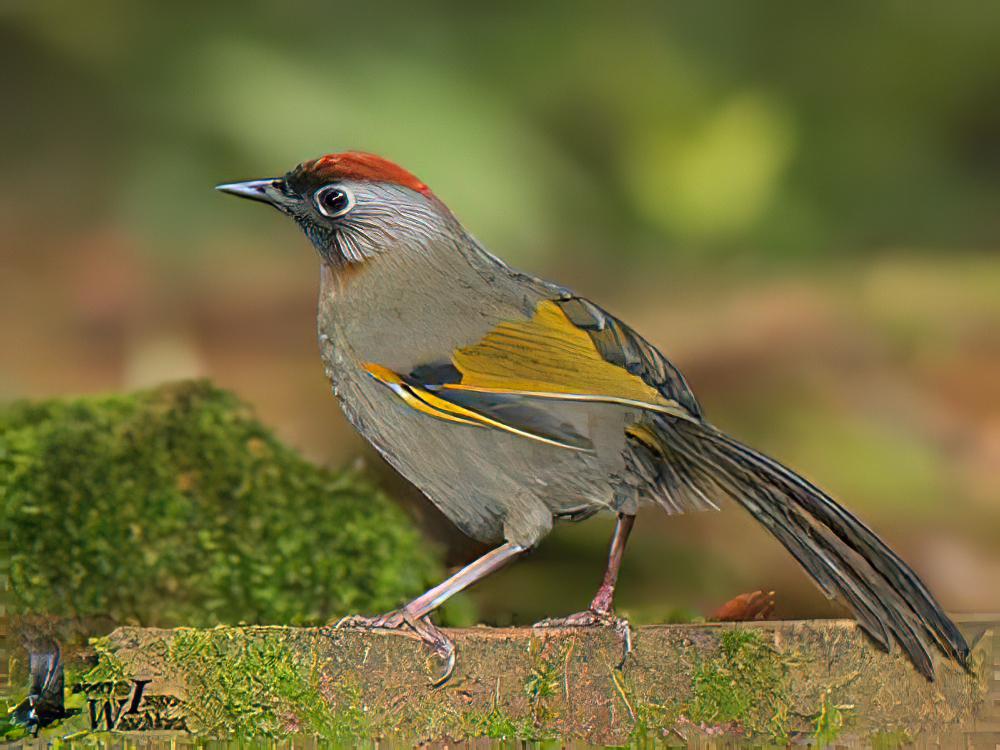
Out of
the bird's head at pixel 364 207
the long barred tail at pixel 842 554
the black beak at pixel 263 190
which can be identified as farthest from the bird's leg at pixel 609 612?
the black beak at pixel 263 190

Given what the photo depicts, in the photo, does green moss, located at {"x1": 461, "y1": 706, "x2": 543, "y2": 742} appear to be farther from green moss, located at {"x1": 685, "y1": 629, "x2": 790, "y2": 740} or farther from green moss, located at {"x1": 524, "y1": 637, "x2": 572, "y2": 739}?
green moss, located at {"x1": 685, "y1": 629, "x2": 790, "y2": 740}

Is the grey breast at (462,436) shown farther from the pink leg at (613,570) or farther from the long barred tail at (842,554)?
the long barred tail at (842,554)

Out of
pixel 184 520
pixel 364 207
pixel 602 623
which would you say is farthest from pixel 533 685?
pixel 184 520

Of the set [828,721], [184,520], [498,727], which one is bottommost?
[828,721]

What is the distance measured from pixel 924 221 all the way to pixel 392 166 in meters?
3.44

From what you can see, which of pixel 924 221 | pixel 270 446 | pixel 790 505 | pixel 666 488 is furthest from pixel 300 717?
pixel 924 221

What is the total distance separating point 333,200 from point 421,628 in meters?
0.83

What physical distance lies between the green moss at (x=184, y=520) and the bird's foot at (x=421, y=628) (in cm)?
69

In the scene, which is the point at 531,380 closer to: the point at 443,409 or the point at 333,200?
the point at 443,409

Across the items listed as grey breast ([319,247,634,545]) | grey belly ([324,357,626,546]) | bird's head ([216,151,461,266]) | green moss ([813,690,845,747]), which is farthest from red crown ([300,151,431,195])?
green moss ([813,690,845,747])

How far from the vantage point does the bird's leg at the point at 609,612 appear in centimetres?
205

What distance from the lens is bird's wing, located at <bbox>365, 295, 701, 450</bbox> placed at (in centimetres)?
202

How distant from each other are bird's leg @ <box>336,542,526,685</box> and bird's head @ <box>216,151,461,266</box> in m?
0.62

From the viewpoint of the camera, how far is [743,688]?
6.73 feet
